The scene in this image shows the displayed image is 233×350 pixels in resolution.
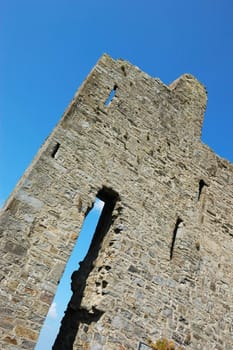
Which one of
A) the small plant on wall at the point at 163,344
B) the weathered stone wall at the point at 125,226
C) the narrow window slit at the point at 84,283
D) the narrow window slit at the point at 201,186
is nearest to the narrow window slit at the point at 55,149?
the weathered stone wall at the point at 125,226

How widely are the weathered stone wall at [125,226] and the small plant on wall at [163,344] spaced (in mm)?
137

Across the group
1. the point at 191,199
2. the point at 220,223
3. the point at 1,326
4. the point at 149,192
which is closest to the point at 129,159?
the point at 149,192

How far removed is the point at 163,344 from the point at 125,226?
232 cm

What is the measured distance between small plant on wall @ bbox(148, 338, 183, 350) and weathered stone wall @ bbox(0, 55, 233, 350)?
0.45ft

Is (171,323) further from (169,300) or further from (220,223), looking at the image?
(220,223)

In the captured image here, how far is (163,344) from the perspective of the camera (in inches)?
245

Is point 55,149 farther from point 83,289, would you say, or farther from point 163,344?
point 163,344

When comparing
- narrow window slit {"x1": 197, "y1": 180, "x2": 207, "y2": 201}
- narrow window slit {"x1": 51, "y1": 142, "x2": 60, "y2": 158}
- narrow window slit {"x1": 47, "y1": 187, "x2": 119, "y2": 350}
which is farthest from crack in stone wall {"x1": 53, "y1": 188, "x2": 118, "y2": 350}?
narrow window slit {"x1": 197, "y1": 180, "x2": 207, "y2": 201}

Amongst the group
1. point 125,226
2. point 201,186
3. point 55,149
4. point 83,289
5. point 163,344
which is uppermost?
point 201,186

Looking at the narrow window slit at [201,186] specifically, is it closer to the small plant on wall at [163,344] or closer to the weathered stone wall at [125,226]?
the weathered stone wall at [125,226]

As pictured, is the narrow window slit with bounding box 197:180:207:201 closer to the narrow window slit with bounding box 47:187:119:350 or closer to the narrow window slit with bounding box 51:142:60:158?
the narrow window slit with bounding box 47:187:119:350

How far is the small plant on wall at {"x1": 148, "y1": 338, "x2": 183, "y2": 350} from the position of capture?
6.09 metres

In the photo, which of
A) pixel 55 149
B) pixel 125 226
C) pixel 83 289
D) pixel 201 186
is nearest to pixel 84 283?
pixel 83 289

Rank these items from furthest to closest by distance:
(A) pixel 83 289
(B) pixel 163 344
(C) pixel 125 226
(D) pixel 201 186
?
(D) pixel 201 186
(C) pixel 125 226
(B) pixel 163 344
(A) pixel 83 289
